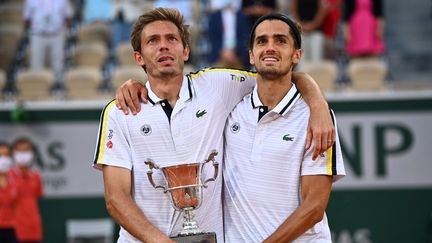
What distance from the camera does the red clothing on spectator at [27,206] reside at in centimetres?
1170

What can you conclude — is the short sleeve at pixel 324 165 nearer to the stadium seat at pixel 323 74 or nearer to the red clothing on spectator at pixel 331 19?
the stadium seat at pixel 323 74

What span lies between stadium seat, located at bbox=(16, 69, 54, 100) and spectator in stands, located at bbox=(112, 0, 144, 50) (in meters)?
1.09

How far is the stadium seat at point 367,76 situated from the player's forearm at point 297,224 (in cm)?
731

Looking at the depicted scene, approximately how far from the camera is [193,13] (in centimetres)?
1438

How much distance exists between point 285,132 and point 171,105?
0.60 meters

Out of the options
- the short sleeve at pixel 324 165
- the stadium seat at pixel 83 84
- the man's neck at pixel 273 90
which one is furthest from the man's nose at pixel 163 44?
the stadium seat at pixel 83 84

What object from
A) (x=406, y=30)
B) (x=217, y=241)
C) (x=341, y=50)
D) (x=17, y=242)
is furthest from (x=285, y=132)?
(x=406, y=30)

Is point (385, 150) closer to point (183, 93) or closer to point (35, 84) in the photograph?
point (35, 84)

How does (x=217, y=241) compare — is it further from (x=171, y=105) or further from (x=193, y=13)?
(x=193, y=13)

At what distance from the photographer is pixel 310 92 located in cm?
562

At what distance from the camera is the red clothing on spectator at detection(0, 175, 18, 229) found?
11641mm

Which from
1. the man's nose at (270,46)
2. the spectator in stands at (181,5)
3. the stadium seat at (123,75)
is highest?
the spectator in stands at (181,5)

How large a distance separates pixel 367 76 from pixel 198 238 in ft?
25.6

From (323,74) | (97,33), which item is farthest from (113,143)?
(97,33)
